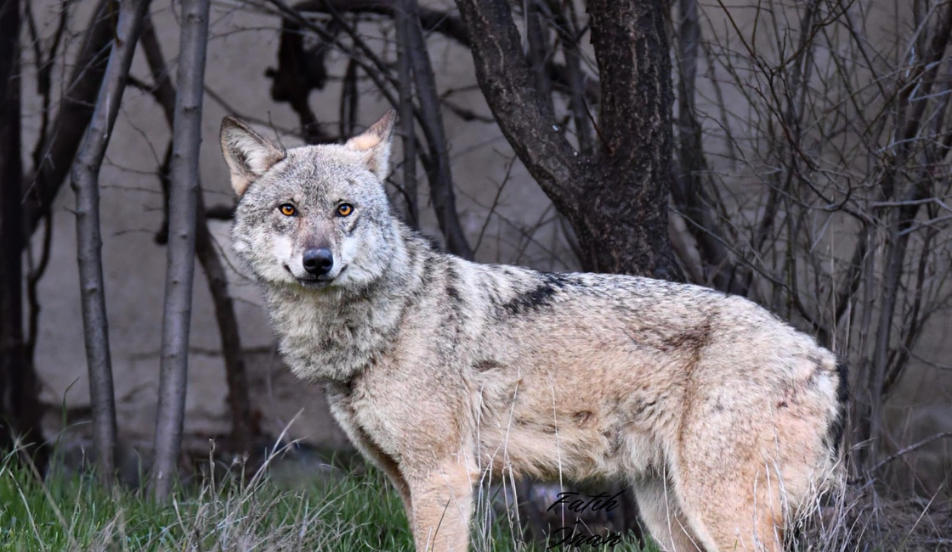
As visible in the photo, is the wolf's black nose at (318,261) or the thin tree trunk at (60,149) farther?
the thin tree trunk at (60,149)

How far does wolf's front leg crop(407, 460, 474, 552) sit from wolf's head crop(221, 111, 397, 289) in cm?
83

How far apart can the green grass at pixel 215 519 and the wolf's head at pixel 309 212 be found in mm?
911

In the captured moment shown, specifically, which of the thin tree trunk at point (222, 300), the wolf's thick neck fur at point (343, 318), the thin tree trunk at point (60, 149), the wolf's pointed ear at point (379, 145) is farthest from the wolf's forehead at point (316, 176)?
the thin tree trunk at point (60, 149)

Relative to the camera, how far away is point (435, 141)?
→ 247 inches

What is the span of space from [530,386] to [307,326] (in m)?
0.96

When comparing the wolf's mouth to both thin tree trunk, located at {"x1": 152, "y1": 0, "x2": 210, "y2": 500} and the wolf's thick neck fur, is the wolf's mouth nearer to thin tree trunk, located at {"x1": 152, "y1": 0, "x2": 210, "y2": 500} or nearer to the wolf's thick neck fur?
the wolf's thick neck fur

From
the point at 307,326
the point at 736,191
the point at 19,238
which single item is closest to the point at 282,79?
the point at 19,238

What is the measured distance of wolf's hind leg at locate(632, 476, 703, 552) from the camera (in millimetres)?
4273

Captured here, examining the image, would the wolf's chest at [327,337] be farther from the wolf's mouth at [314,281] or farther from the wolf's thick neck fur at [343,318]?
the wolf's mouth at [314,281]

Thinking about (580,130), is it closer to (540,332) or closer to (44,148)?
(540,332)

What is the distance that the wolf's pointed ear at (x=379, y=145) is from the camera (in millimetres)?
4328

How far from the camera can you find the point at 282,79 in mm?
7891

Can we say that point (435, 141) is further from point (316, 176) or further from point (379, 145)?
point (316, 176)

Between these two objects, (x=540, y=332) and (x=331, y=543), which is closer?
(x=540, y=332)
